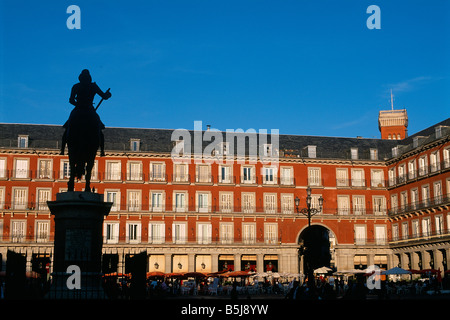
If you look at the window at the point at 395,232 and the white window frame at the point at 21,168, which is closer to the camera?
the white window frame at the point at 21,168

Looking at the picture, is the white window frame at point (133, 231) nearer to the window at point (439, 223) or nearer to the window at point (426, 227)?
the window at point (426, 227)

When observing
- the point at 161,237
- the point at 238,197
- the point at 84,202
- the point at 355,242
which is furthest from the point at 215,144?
the point at 84,202

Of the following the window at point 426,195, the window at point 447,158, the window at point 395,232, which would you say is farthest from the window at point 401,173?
the window at point 447,158

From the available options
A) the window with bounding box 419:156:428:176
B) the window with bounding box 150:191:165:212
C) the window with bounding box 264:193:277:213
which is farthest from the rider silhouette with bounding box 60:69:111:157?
the window with bounding box 419:156:428:176

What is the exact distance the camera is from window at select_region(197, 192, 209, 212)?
195 ft

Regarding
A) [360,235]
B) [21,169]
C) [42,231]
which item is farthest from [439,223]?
[21,169]

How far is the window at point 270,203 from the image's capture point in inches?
2387

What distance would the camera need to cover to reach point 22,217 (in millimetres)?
56125

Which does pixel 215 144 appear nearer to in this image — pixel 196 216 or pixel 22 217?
pixel 196 216

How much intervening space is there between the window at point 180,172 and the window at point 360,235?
1855 cm

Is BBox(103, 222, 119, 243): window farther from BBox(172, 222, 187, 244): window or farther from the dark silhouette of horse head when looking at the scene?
the dark silhouette of horse head

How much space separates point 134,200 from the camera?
58.4 metres
